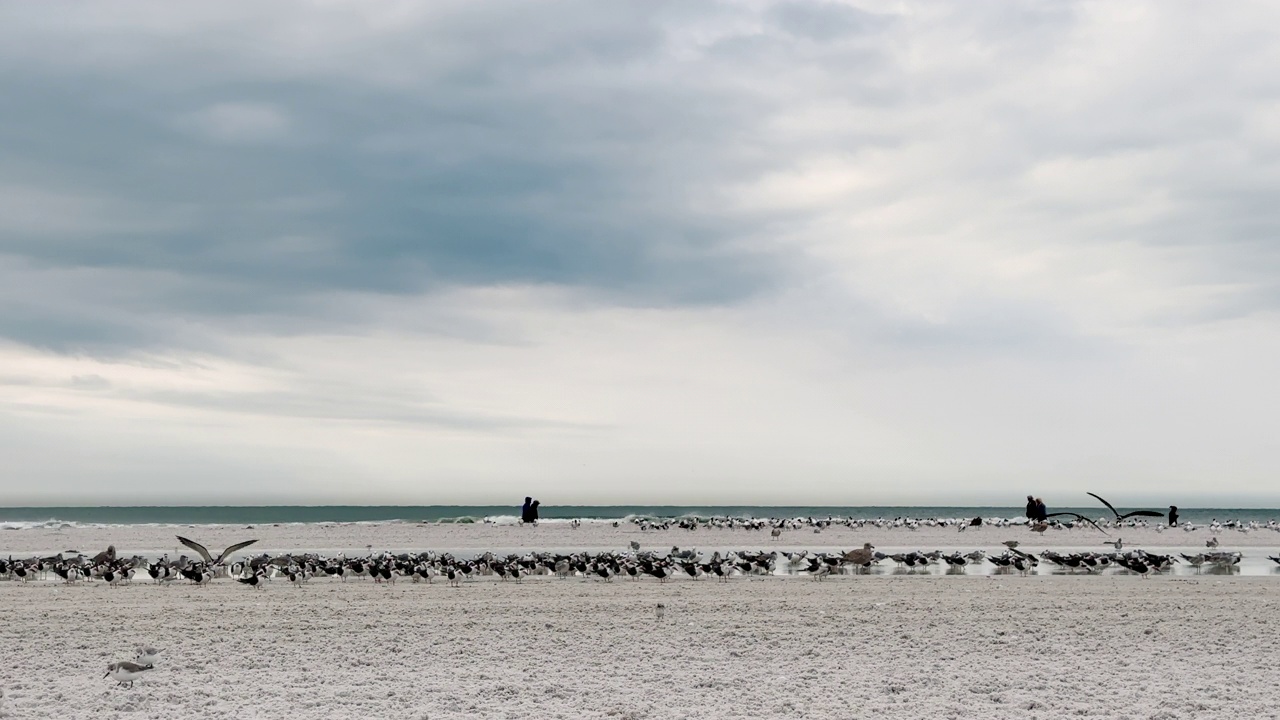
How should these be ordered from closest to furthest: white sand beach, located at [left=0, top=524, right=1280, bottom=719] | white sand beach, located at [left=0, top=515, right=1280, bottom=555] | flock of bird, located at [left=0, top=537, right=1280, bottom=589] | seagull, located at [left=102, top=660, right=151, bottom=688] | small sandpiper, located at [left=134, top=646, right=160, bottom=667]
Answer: white sand beach, located at [left=0, top=524, right=1280, bottom=719], seagull, located at [left=102, top=660, right=151, bottom=688], small sandpiper, located at [left=134, top=646, right=160, bottom=667], flock of bird, located at [left=0, top=537, right=1280, bottom=589], white sand beach, located at [left=0, top=515, right=1280, bottom=555]

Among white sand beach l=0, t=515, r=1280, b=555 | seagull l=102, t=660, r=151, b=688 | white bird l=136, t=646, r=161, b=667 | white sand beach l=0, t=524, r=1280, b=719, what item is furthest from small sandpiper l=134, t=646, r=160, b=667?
white sand beach l=0, t=515, r=1280, b=555

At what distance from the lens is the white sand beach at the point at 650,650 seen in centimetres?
1050

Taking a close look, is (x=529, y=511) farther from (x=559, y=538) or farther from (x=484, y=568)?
(x=484, y=568)

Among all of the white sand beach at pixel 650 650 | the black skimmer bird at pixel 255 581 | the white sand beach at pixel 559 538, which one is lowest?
the white sand beach at pixel 559 538

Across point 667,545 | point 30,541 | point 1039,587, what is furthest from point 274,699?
point 30,541

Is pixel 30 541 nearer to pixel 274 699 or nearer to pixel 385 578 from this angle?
pixel 385 578

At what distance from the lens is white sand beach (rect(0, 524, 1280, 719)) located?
10.5 metres

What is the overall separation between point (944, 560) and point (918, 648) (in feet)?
54.2

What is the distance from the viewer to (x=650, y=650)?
540 inches

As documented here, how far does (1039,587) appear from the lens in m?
22.5

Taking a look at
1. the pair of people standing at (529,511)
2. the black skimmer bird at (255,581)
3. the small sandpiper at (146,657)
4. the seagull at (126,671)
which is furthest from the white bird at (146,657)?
the pair of people standing at (529,511)

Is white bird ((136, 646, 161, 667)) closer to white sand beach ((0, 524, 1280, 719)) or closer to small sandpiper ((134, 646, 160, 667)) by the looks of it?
small sandpiper ((134, 646, 160, 667))

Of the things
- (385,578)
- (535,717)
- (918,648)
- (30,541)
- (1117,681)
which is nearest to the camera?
(535,717)

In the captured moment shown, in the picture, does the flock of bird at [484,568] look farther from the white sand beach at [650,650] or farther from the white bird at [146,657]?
the white bird at [146,657]
